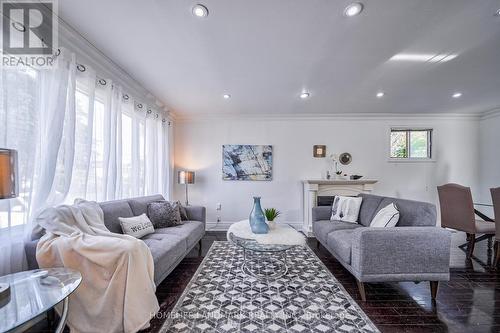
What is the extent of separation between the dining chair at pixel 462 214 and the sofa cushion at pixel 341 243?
1.90 metres

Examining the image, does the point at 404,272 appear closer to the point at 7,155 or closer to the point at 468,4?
the point at 468,4

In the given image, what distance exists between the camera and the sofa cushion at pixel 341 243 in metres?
2.24

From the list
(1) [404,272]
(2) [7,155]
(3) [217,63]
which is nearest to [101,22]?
(3) [217,63]

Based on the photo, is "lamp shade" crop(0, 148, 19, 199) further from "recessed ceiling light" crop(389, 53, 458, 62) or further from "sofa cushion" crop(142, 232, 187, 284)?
"recessed ceiling light" crop(389, 53, 458, 62)

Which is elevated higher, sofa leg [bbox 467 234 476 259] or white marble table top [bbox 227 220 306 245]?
white marble table top [bbox 227 220 306 245]

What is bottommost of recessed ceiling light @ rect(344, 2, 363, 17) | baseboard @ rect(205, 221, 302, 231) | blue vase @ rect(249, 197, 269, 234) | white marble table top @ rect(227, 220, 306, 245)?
baseboard @ rect(205, 221, 302, 231)

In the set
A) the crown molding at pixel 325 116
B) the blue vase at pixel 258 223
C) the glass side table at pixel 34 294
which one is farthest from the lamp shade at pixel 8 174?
the crown molding at pixel 325 116

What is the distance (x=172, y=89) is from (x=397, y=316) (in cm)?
386

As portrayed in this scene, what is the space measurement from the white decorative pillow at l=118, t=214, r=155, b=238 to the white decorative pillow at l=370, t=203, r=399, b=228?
8.80 ft

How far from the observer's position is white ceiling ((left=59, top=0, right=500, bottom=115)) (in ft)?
5.65

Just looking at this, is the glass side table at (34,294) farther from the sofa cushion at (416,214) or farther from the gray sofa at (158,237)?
the sofa cushion at (416,214)

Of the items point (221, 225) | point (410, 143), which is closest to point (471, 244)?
point (410, 143)

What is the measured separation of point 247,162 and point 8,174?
380cm

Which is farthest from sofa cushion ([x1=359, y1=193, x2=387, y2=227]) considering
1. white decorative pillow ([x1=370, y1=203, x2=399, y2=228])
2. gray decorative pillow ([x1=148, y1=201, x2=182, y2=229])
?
gray decorative pillow ([x1=148, y1=201, x2=182, y2=229])
